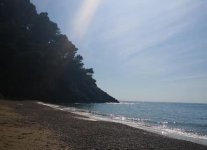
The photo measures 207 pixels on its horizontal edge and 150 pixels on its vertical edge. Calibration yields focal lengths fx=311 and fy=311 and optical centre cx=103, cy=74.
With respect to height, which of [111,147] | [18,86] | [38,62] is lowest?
[111,147]

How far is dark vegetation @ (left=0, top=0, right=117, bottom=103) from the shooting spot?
89.2 m

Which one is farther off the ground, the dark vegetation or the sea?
the dark vegetation

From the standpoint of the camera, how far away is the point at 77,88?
128 meters

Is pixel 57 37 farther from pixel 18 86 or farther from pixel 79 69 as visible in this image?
pixel 18 86

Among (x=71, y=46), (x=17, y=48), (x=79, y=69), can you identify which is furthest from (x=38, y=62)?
(x=79, y=69)

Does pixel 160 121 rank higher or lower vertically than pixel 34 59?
lower

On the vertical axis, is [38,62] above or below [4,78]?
above

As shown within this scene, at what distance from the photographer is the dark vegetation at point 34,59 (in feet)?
293

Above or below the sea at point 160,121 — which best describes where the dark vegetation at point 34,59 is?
above

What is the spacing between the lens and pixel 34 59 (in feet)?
296

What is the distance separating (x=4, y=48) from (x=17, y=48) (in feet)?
11.8

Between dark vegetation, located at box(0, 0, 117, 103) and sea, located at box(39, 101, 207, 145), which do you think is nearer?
sea, located at box(39, 101, 207, 145)

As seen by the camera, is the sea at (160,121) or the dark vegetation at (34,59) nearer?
the sea at (160,121)

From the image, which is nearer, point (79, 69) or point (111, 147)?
point (111, 147)
